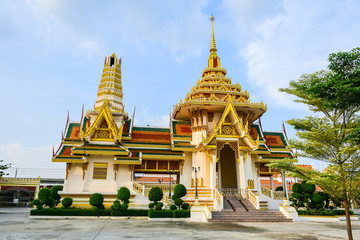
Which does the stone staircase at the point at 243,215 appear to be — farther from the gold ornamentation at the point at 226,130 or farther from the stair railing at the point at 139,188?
the stair railing at the point at 139,188

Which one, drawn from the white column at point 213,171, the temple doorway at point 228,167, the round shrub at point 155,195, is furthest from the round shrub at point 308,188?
the round shrub at point 155,195

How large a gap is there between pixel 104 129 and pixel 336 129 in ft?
55.5

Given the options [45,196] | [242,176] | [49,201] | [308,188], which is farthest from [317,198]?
[45,196]

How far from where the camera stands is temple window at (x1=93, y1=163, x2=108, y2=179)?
19.7 m

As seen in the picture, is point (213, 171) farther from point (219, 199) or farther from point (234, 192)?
point (234, 192)

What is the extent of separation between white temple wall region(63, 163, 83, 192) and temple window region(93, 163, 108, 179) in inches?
47.2

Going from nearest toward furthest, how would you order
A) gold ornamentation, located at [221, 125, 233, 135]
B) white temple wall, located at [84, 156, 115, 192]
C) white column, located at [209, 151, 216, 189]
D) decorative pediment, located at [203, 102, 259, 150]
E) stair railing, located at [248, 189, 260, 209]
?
stair railing, located at [248, 189, 260, 209] → white column, located at [209, 151, 216, 189] → decorative pediment, located at [203, 102, 259, 150] → white temple wall, located at [84, 156, 115, 192] → gold ornamentation, located at [221, 125, 233, 135]

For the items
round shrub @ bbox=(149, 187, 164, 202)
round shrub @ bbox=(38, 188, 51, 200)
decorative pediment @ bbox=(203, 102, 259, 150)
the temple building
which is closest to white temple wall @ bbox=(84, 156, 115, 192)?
the temple building

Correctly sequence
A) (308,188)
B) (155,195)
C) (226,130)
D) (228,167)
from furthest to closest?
(228,167), (226,130), (308,188), (155,195)

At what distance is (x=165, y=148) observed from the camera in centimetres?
2150

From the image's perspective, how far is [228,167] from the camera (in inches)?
935

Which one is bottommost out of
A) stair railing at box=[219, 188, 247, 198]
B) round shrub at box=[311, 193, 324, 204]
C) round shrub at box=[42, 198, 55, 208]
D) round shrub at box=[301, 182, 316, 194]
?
round shrub at box=[42, 198, 55, 208]

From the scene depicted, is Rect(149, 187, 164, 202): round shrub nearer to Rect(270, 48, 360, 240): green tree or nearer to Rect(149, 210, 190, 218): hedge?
Rect(149, 210, 190, 218): hedge

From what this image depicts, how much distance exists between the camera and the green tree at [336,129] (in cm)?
788
